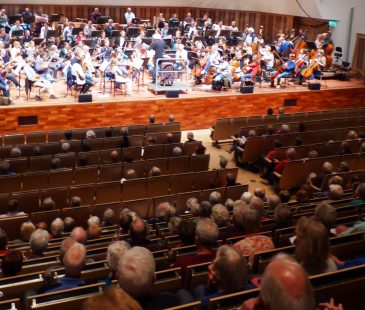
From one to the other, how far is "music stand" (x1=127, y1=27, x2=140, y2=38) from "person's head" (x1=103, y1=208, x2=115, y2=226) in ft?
35.6

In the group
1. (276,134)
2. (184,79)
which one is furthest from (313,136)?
(184,79)

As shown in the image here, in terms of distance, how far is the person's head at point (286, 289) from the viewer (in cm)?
193

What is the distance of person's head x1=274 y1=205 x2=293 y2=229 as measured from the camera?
472cm

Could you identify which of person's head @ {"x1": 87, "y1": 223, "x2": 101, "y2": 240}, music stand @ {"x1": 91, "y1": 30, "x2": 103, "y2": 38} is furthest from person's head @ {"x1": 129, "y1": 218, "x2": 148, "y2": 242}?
music stand @ {"x1": 91, "y1": 30, "x2": 103, "y2": 38}

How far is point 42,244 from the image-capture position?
454cm

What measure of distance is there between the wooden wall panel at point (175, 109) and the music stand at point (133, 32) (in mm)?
4995

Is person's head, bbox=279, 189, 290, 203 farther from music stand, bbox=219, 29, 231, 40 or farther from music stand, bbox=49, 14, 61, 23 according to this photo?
music stand, bbox=49, 14, 61, 23

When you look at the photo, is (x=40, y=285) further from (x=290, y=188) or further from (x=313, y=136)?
(x=313, y=136)

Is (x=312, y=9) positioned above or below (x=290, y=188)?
above

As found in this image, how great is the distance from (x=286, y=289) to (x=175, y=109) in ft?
33.1

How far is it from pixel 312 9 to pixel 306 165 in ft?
39.7

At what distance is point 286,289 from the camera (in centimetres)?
194

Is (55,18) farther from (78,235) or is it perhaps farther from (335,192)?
(78,235)

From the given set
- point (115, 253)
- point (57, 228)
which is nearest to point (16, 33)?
point (57, 228)
